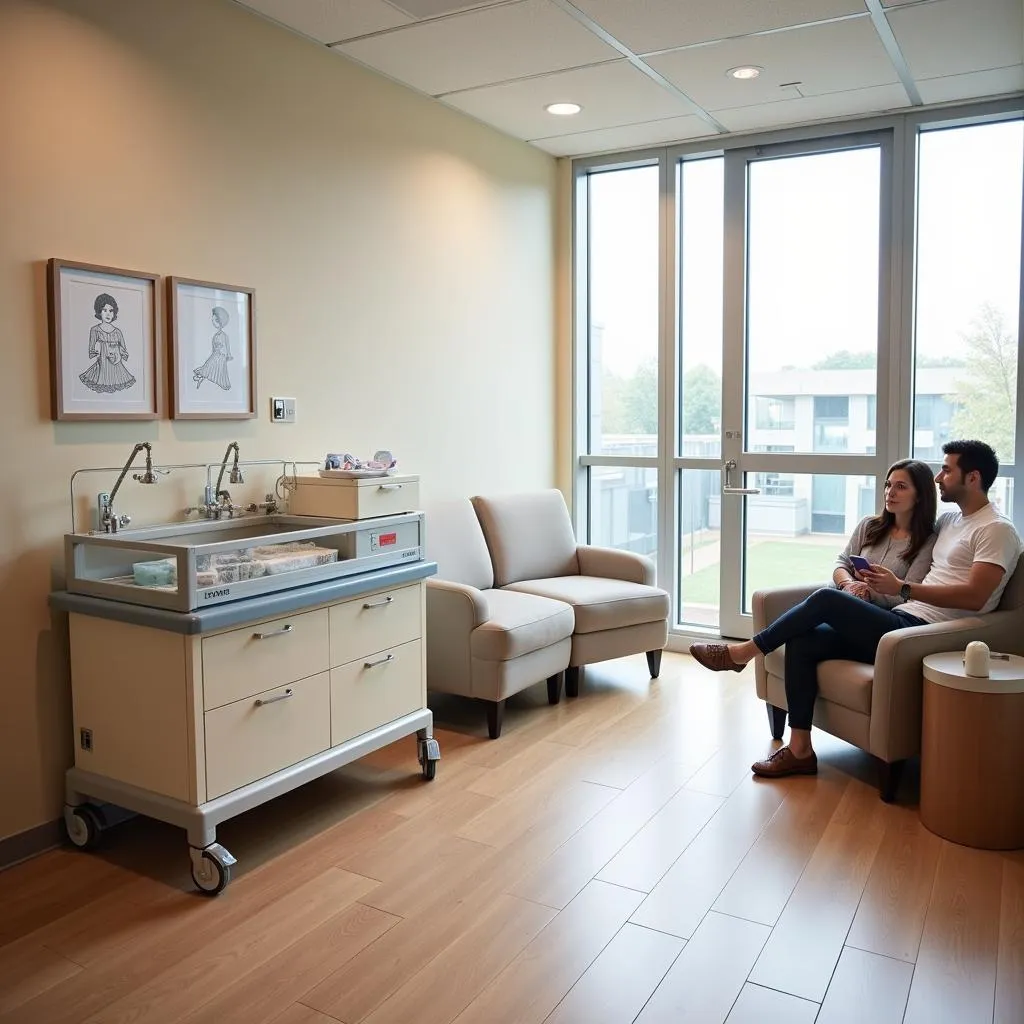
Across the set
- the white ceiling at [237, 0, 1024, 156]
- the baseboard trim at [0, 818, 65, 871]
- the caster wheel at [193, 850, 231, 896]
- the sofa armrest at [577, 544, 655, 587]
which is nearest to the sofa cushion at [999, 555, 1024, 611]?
the sofa armrest at [577, 544, 655, 587]

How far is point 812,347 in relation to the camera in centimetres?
480

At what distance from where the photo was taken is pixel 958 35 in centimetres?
353

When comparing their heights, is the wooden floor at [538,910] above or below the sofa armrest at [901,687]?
below

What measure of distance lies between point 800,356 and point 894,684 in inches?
84.4

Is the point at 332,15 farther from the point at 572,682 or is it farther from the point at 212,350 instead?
the point at 572,682

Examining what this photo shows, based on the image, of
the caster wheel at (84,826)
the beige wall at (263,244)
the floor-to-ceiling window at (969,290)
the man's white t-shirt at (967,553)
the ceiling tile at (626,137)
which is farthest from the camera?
the ceiling tile at (626,137)

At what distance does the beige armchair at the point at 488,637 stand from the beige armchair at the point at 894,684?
1.08m

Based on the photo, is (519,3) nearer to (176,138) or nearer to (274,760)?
(176,138)

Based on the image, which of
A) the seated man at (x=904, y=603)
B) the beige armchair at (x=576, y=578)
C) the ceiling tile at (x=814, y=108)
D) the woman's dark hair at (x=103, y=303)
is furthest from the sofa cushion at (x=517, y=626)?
the ceiling tile at (x=814, y=108)

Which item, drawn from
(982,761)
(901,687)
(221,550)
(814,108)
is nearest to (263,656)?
(221,550)

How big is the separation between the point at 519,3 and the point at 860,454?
2576 mm

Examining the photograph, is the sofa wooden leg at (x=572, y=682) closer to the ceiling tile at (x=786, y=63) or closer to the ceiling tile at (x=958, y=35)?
the ceiling tile at (x=786, y=63)

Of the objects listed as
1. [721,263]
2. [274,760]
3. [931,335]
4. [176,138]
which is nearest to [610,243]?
[721,263]

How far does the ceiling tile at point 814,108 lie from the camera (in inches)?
165
